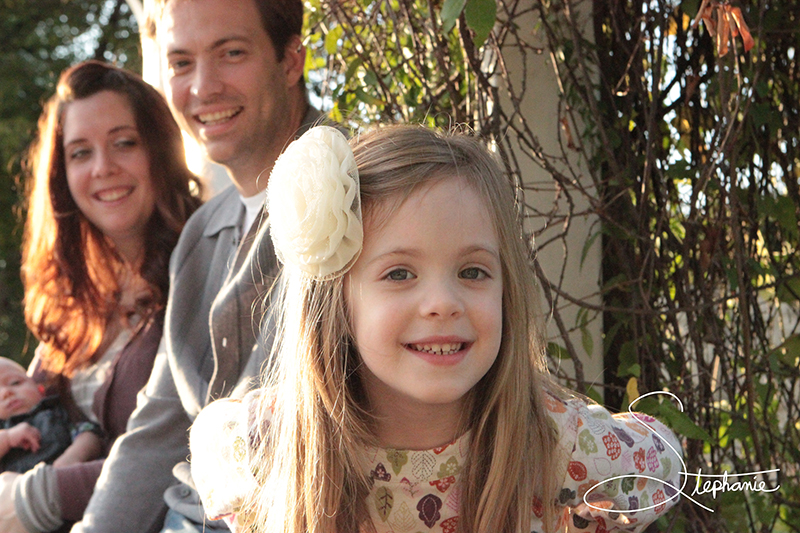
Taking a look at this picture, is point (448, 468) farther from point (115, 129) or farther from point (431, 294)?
point (115, 129)

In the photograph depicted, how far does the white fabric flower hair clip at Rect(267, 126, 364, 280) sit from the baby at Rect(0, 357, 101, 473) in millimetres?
1387

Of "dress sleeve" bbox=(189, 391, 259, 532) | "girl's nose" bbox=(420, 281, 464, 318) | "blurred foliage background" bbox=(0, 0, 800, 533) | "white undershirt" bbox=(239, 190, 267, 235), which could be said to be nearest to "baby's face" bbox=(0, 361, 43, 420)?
"white undershirt" bbox=(239, 190, 267, 235)

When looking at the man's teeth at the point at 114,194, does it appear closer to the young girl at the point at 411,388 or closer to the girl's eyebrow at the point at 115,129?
the girl's eyebrow at the point at 115,129

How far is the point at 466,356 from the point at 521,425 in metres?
0.18

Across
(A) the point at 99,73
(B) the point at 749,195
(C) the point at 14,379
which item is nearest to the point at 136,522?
(C) the point at 14,379

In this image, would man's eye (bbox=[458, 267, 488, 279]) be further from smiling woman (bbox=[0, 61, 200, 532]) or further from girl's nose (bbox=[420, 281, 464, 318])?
smiling woman (bbox=[0, 61, 200, 532])

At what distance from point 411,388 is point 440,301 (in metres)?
0.16

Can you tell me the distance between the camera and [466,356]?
48.1 inches

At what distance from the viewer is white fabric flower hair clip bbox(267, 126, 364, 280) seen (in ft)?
3.92

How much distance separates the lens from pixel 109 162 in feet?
7.95

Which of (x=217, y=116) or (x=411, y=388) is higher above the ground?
(x=217, y=116)

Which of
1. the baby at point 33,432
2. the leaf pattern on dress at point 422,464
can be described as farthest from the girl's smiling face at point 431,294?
the baby at point 33,432

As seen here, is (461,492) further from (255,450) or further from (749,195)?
(749,195)

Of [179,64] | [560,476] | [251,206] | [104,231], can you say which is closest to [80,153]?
[104,231]
